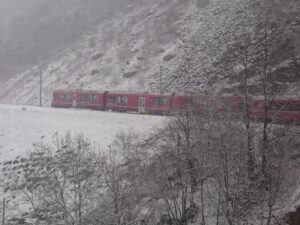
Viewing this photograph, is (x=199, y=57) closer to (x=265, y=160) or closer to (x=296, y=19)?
(x=296, y=19)

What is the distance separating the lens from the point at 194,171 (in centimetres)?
1578

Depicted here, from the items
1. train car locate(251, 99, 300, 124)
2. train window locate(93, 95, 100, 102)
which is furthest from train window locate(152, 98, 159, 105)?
train car locate(251, 99, 300, 124)

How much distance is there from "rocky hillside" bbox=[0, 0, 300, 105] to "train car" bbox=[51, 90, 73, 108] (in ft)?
32.6

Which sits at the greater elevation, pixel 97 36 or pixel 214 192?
pixel 97 36

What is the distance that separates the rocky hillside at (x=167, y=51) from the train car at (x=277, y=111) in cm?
1129

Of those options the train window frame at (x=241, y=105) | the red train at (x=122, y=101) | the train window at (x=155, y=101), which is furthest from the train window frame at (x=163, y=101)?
the train window frame at (x=241, y=105)

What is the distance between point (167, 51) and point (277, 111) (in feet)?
117

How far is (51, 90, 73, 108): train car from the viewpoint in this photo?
37.8 m

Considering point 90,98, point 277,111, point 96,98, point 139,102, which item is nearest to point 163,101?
point 139,102

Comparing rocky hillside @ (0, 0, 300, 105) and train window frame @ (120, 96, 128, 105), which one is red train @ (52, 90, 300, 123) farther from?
rocky hillside @ (0, 0, 300, 105)

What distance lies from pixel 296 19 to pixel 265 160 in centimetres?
3189

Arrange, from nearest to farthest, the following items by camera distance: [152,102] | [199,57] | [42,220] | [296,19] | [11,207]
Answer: [42,220] < [11,207] < [152,102] < [296,19] < [199,57]

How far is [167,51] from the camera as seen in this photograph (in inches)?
1941

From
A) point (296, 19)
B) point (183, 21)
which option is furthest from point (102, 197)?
point (183, 21)
